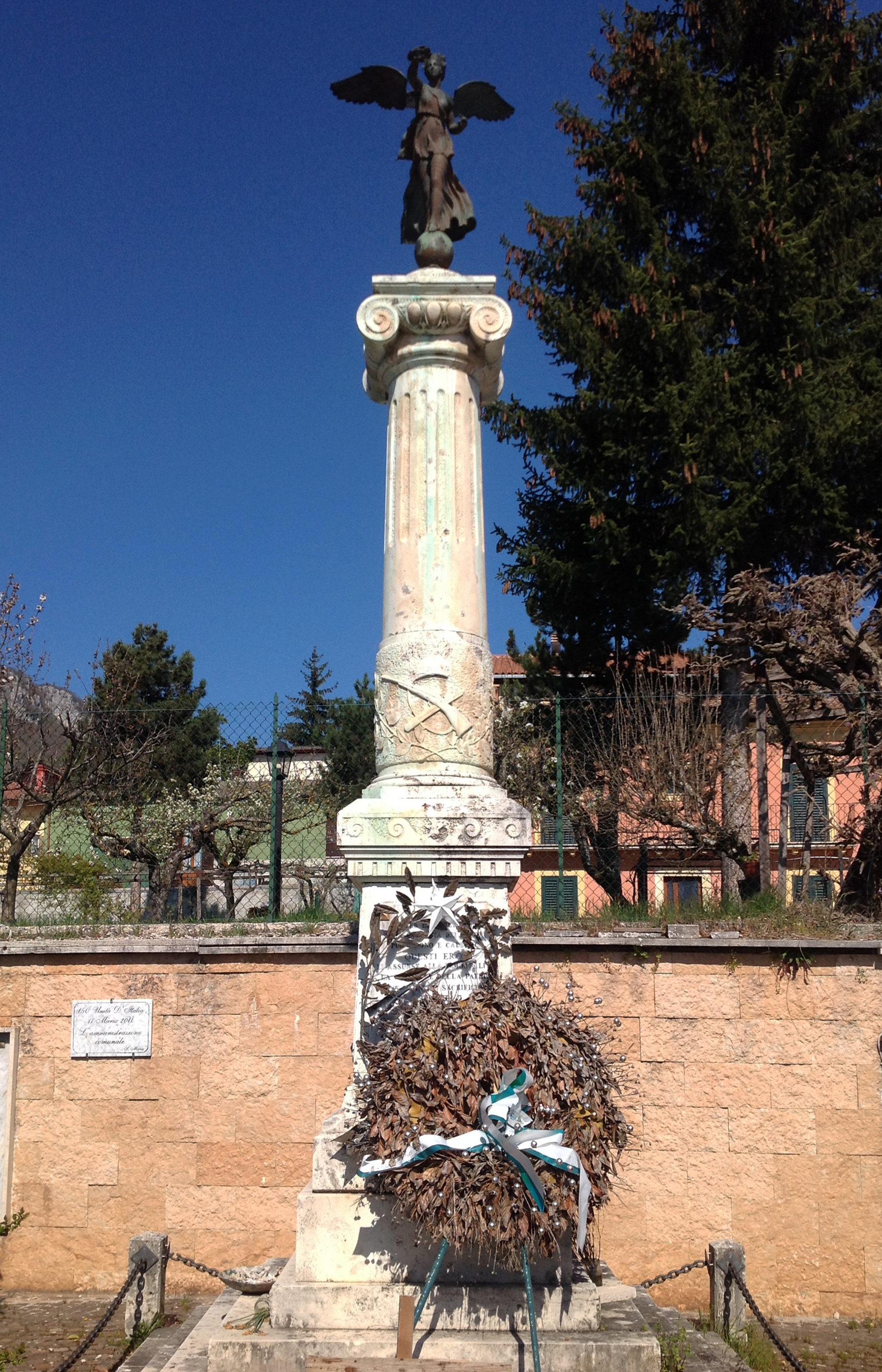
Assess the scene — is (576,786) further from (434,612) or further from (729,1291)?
(434,612)

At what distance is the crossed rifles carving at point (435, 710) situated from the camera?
4926 millimetres

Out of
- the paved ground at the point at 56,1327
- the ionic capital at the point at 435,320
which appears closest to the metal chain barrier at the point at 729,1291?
the paved ground at the point at 56,1327

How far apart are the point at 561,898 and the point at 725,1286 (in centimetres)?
268

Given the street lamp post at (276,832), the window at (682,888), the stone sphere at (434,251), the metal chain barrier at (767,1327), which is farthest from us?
the window at (682,888)

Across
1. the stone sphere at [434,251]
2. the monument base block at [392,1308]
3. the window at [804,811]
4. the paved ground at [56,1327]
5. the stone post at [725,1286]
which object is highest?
the stone sphere at [434,251]

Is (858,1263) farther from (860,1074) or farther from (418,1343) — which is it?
(418,1343)

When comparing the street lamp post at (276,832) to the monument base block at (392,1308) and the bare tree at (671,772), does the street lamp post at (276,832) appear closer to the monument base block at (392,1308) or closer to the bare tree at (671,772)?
the bare tree at (671,772)

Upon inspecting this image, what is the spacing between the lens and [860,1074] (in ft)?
22.5

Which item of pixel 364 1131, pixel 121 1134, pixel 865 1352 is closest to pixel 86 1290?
pixel 121 1134

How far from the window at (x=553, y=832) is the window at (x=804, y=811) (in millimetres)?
1794

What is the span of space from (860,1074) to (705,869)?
468cm

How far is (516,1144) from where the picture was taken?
362 cm

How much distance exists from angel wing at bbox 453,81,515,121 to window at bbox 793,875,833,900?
217 inches

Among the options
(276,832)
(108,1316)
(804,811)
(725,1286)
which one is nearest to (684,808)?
(804,811)
